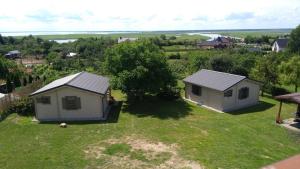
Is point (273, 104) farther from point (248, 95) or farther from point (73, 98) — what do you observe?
point (73, 98)

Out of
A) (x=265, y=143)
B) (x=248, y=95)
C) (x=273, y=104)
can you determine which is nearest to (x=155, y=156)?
(x=265, y=143)

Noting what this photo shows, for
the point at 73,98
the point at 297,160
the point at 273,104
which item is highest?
the point at 297,160

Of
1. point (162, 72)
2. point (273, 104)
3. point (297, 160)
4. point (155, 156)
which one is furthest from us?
point (273, 104)

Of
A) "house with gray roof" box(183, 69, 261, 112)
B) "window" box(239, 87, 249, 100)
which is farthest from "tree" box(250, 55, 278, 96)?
"window" box(239, 87, 249, 100)

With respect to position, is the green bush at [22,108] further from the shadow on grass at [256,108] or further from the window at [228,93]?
the shadow on grass at [256,108]

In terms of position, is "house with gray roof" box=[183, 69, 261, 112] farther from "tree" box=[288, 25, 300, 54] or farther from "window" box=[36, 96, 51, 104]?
"tree" box=[288, 25, 300, 54]

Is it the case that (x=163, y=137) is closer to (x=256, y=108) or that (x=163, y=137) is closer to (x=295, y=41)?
(x=256, y=108)
